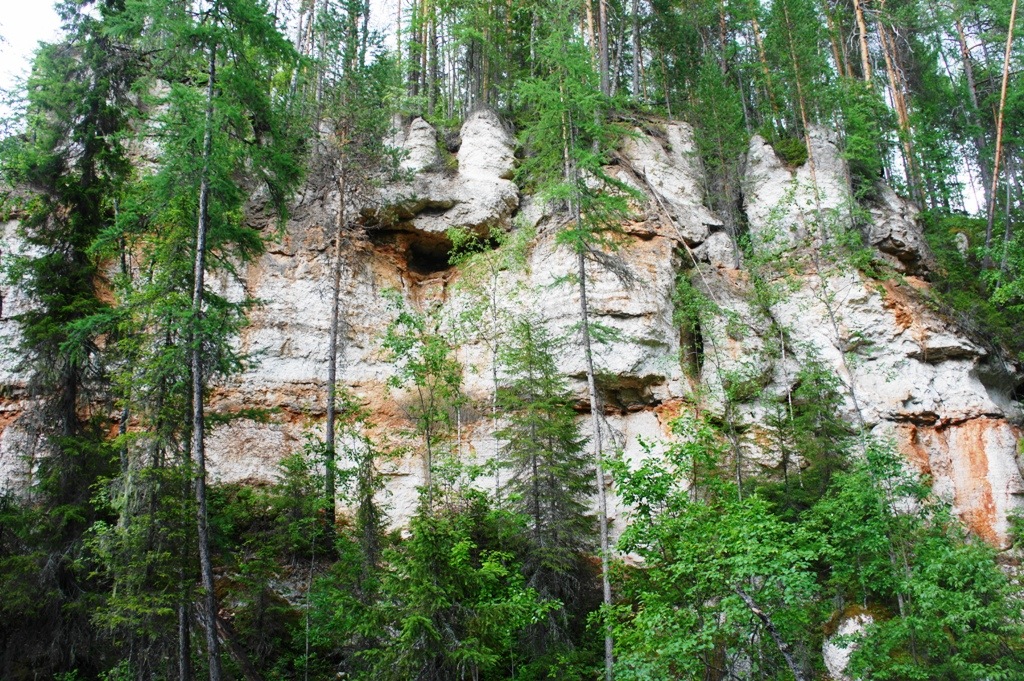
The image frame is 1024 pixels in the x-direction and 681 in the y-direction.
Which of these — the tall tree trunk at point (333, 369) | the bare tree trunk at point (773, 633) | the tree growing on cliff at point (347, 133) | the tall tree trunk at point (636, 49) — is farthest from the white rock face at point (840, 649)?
the tall tree trunk at point (636, 49)

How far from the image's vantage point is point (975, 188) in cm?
3192

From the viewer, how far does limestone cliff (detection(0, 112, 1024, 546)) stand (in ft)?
55.1

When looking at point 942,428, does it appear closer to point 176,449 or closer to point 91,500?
point 176,449

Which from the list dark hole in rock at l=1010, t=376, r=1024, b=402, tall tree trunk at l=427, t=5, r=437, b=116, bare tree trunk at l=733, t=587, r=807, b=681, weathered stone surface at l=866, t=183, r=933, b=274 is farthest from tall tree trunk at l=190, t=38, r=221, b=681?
dark hole in rock at l=1010, t=376, r=1024, b=402

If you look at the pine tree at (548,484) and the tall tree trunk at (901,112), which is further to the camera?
the tall tree trunk at (901,112)

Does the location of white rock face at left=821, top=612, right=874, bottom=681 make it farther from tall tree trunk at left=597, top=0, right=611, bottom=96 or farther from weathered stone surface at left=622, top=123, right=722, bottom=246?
tall tree trunk at left=597, top=0, right=611, bottom=96

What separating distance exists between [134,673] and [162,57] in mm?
9842

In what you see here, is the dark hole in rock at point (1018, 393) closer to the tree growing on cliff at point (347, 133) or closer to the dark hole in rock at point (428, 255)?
the dark hole in rock at point (428, 255)

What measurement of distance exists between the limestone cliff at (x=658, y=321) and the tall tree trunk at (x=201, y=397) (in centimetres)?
526

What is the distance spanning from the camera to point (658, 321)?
1812 centimetres

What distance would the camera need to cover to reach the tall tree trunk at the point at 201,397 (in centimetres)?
966

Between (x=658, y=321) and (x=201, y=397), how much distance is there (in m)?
11.6

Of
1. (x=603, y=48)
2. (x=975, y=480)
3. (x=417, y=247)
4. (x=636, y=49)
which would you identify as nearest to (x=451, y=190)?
(x=417, y=247)

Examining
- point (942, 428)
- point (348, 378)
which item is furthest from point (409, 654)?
point (942, 428)
